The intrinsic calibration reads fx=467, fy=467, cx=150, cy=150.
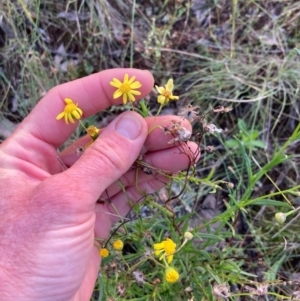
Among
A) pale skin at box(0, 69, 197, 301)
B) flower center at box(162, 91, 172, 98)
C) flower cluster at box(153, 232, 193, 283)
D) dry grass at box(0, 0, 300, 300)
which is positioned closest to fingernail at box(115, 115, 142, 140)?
pale skin at box(0, 69, 197, 301)

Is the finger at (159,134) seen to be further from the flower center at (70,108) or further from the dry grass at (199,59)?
the dry grass at (199,59)

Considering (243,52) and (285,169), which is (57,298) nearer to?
(285,169)

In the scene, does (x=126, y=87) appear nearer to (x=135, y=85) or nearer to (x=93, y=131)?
(x=135, y=85)

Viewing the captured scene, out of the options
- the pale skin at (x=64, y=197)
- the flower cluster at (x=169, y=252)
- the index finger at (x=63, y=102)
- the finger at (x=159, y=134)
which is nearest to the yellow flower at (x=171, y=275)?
the flower cluster at (x=169, y=252)

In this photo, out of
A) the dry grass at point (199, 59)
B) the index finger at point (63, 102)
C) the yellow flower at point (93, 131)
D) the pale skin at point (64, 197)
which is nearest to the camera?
the pale skin at point (64, 197)

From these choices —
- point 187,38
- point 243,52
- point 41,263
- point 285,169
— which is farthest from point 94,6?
point 41,263

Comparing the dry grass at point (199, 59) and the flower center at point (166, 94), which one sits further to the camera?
the dry grass at point (199, 59)

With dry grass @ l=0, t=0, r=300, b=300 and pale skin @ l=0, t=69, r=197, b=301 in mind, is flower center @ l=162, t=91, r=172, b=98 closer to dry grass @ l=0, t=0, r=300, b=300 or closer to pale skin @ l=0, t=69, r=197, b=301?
pale skin @ l=0, t=69, r=197, b=301
